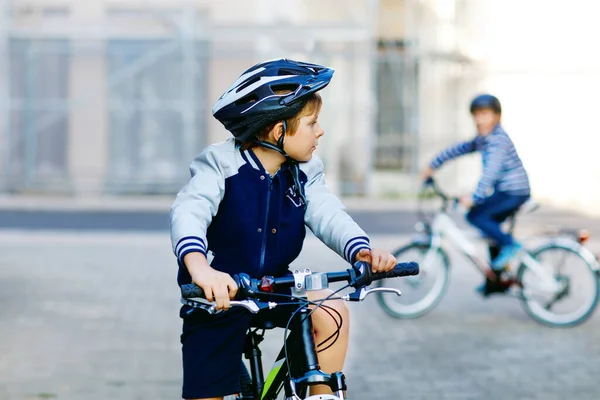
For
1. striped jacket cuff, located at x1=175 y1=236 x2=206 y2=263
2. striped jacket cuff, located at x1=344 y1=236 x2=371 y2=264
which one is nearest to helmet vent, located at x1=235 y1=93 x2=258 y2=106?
striped jacket cuff, located at x1=175 y1=236 x2=206 y2=263

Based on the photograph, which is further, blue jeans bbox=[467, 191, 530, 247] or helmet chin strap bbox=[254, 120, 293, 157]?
blue jeans bbox=[467, 191, 530, 247]

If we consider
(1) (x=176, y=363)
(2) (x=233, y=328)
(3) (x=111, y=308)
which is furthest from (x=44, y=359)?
(2) (x=233, y=328)

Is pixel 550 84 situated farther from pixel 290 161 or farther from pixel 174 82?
pixel 290 161

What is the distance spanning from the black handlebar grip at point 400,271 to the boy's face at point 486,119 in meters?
4.73

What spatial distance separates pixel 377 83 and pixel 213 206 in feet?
62.5

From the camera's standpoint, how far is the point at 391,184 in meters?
22.1

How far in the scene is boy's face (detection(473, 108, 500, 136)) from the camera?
765 centimetres

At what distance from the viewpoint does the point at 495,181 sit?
7.69 meters

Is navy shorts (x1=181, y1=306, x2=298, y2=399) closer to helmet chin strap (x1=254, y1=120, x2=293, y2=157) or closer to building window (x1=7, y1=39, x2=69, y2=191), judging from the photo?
helmet chin strap (x1=254, y1=120, x2=293, y2=157)

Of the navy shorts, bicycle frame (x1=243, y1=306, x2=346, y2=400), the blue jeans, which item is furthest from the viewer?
the blue jeans

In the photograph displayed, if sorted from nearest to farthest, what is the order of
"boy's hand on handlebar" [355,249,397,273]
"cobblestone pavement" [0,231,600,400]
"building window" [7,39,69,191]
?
"boy's hand on handlebar" [355,249,397,273]
"cobblestone pavement" [0,231,600,400]
"building window" [7,39,69,191]

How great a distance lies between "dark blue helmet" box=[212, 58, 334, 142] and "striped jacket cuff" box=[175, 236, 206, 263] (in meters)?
0.38

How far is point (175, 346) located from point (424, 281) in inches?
82.4

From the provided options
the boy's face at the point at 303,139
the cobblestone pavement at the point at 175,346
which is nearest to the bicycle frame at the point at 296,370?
the boy's face at the point at 303,139
